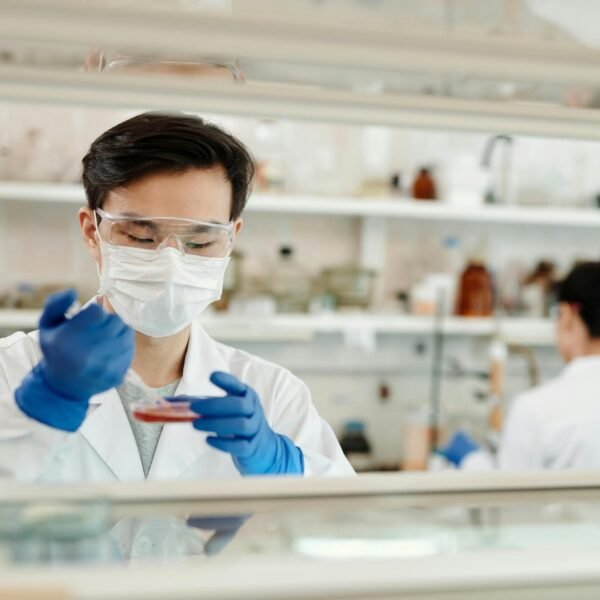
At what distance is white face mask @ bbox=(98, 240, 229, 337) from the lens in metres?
1.11

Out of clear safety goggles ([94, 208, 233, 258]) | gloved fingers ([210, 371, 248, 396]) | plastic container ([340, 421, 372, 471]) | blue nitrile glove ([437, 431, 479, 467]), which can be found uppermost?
clear safety goggles ([94, 208, 233, 258])

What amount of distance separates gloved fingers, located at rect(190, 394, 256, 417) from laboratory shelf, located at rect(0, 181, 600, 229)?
6.84 feet

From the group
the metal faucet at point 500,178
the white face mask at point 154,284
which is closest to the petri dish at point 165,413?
the white face mask at point 154,284

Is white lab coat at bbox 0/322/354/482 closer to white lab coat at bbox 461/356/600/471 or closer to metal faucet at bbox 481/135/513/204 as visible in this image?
white lab coat at bbox 461/356/600/471

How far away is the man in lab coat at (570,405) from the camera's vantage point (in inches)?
82.1

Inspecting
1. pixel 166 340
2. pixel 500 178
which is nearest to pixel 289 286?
pixel 500 178

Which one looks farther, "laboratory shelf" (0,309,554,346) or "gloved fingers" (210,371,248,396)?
"laboratory shelf" (0,309,554,346)

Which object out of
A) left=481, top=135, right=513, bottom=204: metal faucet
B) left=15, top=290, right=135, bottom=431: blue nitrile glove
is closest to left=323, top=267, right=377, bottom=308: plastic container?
left=481, top=135, right=513, bottom=204: metal faucet

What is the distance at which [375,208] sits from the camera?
125 inches

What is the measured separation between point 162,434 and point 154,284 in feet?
0.74

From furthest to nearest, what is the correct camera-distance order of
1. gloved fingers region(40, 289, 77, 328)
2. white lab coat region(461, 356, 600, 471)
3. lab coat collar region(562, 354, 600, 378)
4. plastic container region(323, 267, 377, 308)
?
plastic container region(323, 267, 377, 308)
lab coat collar region(562, 354, 600, 378)
white lab coat region(461, 356, 600, 471)
gloved fingers region(40, 289, 77, 328)

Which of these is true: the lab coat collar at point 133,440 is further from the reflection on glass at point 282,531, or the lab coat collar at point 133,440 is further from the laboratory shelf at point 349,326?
the laboratory shelf at point 349,326

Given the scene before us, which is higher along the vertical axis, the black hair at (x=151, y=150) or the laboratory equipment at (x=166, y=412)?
the black hair at (x=151, y=150)

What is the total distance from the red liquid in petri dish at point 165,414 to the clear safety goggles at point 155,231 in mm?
270
